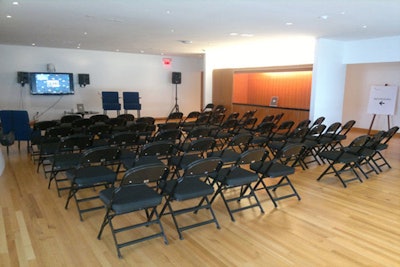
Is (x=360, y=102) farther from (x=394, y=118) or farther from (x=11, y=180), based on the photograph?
(x=11, y=180)

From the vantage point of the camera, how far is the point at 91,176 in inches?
149

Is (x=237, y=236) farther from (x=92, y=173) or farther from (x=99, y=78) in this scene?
(x=99, y=78)

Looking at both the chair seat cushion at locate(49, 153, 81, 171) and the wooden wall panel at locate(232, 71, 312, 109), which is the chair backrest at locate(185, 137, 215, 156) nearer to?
the chair seat cushion at locate(49, 153, 81, 171)

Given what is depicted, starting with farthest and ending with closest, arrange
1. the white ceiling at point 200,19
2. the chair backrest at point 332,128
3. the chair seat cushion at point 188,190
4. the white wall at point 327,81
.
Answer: the white wall at point 327,81 < the chair backrest at point 332,128 < the white ceiling at point 200,19 < the chair seat cushion at point 188,190

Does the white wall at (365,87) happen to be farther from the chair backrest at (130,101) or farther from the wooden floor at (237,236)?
the chair backrest at (130,101)

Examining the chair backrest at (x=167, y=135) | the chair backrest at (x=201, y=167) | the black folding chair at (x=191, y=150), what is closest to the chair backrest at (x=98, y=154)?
the black folding chair at (x=191, y=150)

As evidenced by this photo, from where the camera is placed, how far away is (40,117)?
11953 millimetres

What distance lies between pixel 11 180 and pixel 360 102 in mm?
10930

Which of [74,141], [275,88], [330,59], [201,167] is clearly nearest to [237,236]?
[201,167]

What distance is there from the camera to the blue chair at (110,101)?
1188 cm

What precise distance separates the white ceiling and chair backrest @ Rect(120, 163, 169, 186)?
9.02ft

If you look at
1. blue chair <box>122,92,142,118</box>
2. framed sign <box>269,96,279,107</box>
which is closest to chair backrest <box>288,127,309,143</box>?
framed sign <box>269,96,279,107</box>

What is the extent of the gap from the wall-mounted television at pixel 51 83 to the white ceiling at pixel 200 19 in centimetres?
284

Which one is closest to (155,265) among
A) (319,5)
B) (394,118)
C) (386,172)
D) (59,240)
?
(59,240)
